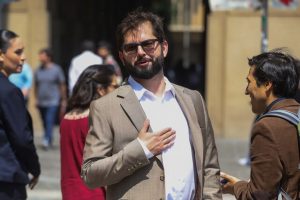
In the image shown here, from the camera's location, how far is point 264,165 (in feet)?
12.9

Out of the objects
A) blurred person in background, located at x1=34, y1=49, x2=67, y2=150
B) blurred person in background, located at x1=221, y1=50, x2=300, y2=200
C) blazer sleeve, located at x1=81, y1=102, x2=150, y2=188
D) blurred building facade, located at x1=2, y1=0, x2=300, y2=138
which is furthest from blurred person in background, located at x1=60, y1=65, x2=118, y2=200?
blurred building facade, located at x1=2, y1=0, x2=300, y2=138

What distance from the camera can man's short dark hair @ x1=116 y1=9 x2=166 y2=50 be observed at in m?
4.13

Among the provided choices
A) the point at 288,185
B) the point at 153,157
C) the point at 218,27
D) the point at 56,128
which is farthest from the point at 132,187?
the point at 56,128

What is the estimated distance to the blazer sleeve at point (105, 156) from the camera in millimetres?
3961

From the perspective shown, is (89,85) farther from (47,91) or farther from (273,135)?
(47,91)

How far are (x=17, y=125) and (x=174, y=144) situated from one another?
1.70m

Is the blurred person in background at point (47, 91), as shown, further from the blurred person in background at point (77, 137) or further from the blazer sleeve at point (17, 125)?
the blazer sleeve at point (17, 125)

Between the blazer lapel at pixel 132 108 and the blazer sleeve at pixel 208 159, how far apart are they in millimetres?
336

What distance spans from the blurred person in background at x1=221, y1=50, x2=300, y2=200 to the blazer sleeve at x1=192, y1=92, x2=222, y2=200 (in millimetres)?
133

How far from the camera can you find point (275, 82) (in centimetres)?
406

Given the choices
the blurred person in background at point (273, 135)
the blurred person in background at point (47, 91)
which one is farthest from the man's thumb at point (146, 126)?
the blurred person in background at point (47, 91)

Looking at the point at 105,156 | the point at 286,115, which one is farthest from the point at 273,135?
the point at 105,156

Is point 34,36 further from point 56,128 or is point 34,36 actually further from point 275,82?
point 275,82

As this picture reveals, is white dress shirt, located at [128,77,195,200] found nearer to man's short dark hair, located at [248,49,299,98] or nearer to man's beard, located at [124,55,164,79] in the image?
man's beard, located at [124,55,164,79]
